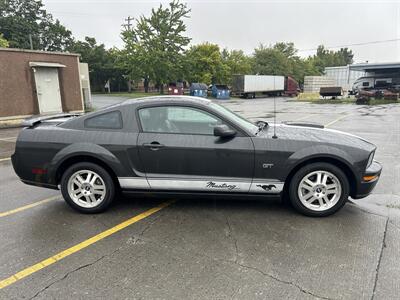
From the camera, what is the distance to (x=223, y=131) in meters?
3.58

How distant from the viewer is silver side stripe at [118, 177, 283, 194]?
3.67m

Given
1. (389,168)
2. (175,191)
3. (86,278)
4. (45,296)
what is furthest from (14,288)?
(389,168)

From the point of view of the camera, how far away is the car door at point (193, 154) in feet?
11.9

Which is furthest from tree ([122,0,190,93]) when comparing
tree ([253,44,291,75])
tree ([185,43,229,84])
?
tree ([253,44,291,75])

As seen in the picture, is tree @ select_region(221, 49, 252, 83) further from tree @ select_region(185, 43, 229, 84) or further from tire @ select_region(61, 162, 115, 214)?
tire @ select_region(61, 162, 115, 214)

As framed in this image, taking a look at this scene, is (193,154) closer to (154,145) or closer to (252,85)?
(154,145)

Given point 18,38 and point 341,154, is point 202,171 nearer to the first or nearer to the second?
point 341,154

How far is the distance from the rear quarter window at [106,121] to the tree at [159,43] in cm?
3627

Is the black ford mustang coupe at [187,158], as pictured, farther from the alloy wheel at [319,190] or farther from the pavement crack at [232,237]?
the pavement crack at [232,237]

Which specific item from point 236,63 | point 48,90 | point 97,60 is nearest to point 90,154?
point 48,90

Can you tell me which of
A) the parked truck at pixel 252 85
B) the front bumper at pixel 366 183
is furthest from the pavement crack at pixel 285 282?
the parked truck at pixel 252 85

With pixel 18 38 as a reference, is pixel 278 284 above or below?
below

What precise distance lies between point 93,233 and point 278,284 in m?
2.10

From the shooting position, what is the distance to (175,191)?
377 centimetres
